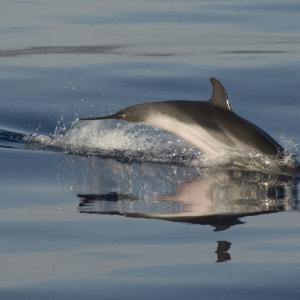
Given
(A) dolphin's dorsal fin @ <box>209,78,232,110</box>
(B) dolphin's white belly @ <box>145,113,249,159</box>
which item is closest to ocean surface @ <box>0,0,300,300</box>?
(B) dolphin's white belly @ <box>145,113,249,159</box>

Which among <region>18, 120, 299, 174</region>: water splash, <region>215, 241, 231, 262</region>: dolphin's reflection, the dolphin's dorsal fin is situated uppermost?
the dolphin's dorsal fin

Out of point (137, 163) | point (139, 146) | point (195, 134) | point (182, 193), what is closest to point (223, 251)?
point (182, 193)

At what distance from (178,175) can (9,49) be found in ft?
23.8

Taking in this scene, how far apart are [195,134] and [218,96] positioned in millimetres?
554

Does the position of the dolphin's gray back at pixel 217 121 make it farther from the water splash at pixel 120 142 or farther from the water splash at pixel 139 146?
the water splash at pixel 120 142

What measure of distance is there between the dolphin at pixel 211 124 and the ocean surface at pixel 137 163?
0.23m

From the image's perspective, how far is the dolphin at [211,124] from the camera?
1127cm

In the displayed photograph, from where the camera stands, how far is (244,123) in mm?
11297

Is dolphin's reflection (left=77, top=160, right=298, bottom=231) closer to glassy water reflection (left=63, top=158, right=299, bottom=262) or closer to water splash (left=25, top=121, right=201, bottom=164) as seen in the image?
glassy water reflection (left=63, top=158, right=299, bottom=262)

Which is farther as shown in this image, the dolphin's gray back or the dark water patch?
the dark water patch

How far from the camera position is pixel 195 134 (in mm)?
11672

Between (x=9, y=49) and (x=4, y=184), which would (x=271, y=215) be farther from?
(x=9, y=49)

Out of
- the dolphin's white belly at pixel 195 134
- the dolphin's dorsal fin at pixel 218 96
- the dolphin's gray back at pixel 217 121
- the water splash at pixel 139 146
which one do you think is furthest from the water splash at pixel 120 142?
the dolphin's dorsal fin at pixel 218 96

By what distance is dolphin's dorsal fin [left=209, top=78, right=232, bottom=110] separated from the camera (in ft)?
36.4
